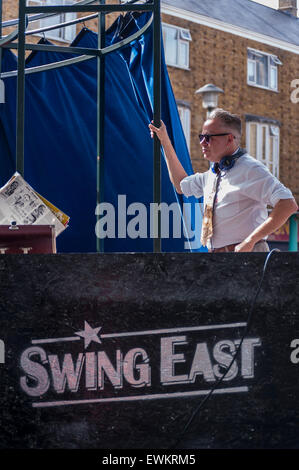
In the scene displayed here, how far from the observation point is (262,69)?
65.2 ft

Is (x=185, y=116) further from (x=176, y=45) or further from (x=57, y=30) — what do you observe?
(x=57, y=30)

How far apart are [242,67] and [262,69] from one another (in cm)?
103

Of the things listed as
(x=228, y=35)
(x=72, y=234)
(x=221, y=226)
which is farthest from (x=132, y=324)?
(x=228, y=35)

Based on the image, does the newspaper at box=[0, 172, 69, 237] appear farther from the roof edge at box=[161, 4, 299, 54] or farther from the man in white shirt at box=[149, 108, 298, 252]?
the roof edge at box=[161, 4, 299, 54]

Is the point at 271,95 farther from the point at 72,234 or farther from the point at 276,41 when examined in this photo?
the point at 72,234

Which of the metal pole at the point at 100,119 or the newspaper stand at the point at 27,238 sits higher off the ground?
the metal pole at the point at 100,119

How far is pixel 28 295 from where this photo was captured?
6.76 feet

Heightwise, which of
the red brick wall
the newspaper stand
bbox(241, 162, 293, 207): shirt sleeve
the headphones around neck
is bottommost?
the newspaper stand

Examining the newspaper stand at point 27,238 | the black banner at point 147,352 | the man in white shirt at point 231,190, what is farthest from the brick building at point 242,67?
Result: the black banner at point 147,352

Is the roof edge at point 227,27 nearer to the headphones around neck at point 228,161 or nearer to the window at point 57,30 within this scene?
the window at point 57,30

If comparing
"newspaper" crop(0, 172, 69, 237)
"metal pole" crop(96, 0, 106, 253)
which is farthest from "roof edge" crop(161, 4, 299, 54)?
"newspaper" crop(0, 172, 69, 237)

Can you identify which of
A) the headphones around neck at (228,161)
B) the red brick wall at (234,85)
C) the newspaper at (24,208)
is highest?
the red brick wall at (234,85)

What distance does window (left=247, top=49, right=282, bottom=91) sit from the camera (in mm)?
19484

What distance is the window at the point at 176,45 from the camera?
16875mm
